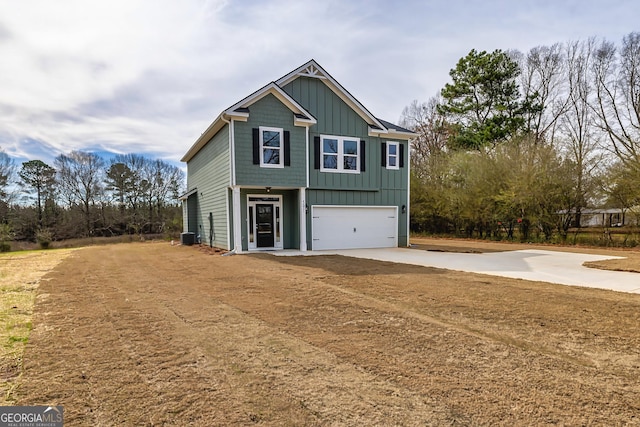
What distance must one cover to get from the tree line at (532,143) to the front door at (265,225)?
334 inches

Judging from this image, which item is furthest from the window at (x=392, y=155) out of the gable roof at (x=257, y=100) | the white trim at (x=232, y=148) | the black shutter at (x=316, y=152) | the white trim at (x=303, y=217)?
the white trim at (x=232, y=148)

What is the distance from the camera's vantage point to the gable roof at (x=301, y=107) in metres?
11.8

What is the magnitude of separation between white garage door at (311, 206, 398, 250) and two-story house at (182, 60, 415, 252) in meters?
0.04

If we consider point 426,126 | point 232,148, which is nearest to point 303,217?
point 232,148

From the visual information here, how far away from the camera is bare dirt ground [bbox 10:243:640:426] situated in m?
2.31

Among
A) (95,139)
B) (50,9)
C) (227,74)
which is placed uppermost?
(95,139)

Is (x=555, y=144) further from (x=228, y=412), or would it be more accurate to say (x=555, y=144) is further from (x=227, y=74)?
(x=228, y=412)

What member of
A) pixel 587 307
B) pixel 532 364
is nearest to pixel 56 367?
pixel 532 364

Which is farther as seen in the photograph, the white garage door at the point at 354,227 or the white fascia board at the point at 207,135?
the white garage door at the point at 354,227

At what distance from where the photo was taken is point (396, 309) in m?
4.86

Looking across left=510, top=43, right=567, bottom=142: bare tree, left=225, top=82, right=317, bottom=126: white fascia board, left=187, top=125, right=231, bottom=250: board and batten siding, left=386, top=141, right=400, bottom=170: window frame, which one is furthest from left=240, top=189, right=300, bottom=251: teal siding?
left=510, top=43, right=567, bottom=142: bare tree

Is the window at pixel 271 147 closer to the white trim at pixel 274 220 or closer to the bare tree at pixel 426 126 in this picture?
the white trim at pixel 274 220

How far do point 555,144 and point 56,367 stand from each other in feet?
64.9

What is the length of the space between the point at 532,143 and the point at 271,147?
44.3ft
